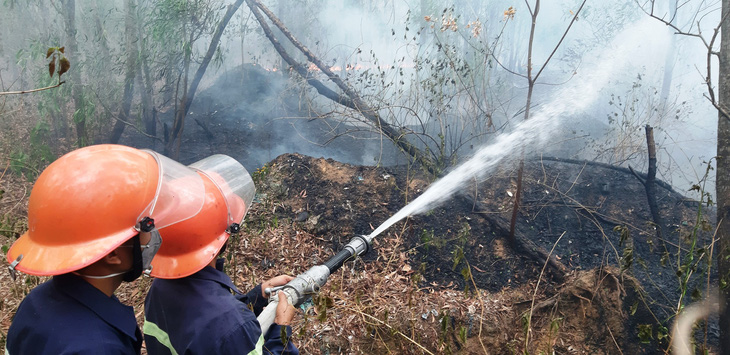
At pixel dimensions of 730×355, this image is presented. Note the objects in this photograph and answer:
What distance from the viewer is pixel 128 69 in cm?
793

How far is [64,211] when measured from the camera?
1282mm

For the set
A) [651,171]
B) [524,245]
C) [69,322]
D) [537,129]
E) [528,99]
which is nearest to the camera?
[69,322]

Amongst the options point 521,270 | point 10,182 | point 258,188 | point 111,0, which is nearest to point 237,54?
point 111,0

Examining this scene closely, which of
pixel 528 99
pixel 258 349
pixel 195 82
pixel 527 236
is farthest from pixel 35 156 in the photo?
pixel 527 236

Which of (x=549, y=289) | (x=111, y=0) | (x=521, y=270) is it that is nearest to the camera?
(x=549, y=289)

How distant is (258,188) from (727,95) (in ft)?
16.9

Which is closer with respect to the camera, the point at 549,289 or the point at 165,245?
the point at 165,245

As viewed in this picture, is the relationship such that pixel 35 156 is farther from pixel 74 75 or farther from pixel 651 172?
pixel 651 172

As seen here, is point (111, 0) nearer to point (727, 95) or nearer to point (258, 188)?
point (258, 188)

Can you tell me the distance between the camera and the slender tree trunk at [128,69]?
25.8 feet

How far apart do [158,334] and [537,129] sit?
7.06 m

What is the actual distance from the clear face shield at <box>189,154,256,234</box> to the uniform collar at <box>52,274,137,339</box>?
1.87ft

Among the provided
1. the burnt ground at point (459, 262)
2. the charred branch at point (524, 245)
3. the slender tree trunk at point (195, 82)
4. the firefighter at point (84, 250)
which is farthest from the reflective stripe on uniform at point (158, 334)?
the slender tree trunk at point (195, 82)

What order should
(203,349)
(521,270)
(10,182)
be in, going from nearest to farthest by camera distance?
(203,349), (521,270), (10,182)
